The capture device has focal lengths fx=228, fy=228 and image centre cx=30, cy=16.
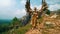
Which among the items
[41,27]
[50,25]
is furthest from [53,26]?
[41,27]

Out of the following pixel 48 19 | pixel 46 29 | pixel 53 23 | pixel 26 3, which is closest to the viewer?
pixel 26 3

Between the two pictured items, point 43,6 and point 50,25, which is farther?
point 50,25

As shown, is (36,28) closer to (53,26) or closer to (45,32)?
(45,32)

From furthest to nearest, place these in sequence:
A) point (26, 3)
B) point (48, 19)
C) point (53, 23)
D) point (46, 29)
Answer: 1. point (48, 19)
2. point (53, 23)
3. point (46, 29)
4. point (26, 3)

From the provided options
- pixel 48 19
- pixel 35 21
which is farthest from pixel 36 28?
pixel 48 19

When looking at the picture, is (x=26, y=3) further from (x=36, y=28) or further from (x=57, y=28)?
(x=57, y=28)

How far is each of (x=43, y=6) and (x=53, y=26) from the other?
3.61 meters

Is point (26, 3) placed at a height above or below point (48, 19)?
above

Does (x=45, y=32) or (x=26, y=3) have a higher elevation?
(x=26, y=3)

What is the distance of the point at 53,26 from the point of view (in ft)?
79.1

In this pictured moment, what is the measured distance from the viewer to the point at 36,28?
22031 millimetres

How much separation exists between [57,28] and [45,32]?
6.52 ft

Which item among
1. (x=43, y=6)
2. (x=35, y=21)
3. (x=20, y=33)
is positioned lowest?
(x=20, y=33)

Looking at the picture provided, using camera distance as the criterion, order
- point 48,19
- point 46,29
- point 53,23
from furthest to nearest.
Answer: point 48,19 < point 53,23 < point 46,29
